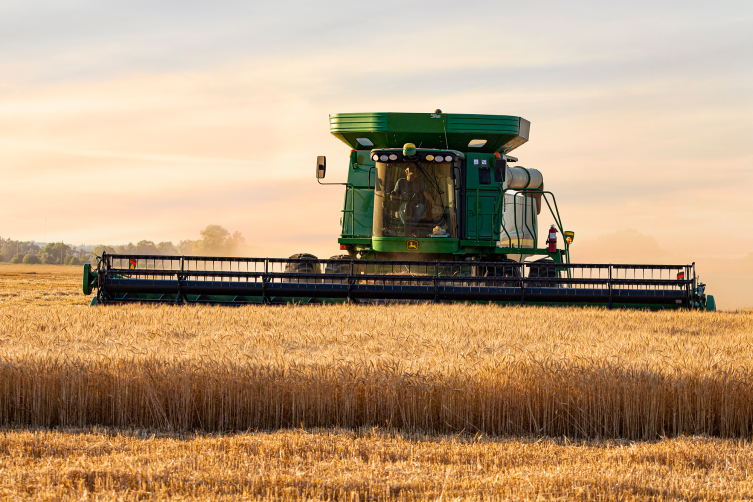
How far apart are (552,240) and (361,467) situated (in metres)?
8.21

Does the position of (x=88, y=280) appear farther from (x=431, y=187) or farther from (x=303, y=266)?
(x=431, y=187)

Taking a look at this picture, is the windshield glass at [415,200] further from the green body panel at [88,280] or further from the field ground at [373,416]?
the field ground at [373,416]

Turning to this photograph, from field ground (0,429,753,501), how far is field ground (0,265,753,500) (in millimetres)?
12

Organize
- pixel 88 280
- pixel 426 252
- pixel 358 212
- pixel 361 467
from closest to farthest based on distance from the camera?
pixel 361 467
pixel 88 280
pixel 426 252
pixel 358 212

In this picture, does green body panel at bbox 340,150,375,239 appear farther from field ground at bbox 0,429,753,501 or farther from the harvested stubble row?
field ground at bbox 0,429,753,501

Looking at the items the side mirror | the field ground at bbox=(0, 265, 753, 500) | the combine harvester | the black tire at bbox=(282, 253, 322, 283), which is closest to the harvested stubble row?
the field ground at bbox=(0, 265, 753, 500)

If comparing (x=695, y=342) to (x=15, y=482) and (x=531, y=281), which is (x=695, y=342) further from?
(x=15, y=482)

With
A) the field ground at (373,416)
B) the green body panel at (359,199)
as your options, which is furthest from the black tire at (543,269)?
the field ground at (373,416)

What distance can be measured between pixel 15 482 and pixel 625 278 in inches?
309

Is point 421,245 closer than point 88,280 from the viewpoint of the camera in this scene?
No

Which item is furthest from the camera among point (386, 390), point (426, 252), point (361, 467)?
point (426, 252)

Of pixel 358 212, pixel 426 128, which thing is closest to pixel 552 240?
pixel 426 128

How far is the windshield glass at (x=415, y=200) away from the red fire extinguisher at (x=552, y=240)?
176 cm

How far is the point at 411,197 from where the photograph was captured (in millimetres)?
10562
